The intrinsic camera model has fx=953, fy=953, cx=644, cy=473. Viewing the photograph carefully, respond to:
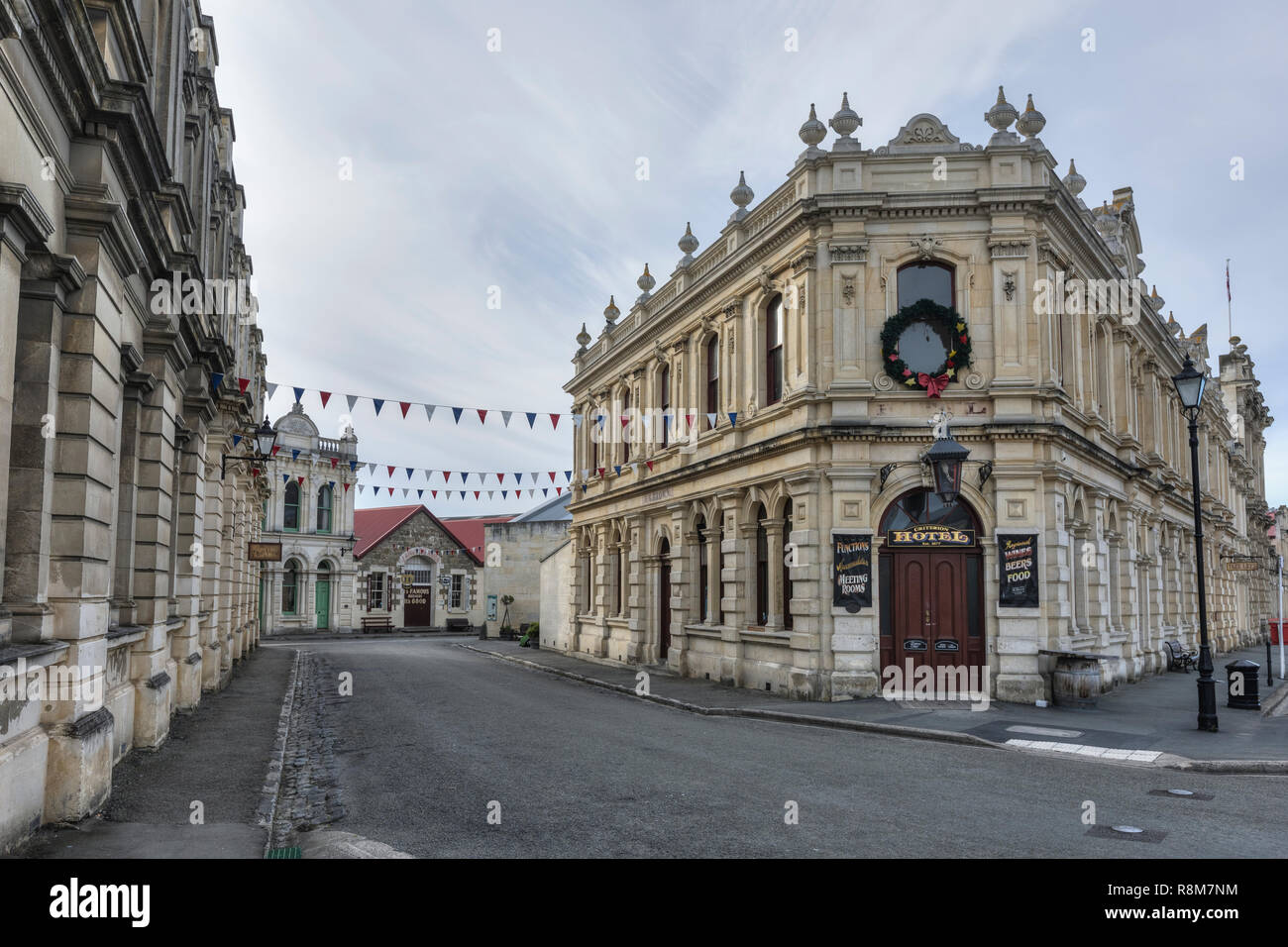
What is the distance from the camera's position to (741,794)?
9969 millimetres

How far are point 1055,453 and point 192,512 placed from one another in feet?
51.5

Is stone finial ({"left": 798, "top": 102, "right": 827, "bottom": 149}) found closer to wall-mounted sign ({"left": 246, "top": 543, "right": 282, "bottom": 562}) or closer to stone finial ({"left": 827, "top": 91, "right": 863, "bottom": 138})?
stone finial ({"left": 827, "top": 91, "right": 863, "bottom": 138})

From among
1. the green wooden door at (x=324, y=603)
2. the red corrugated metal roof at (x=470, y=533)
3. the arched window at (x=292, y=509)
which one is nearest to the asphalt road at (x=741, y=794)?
the arched window at (x=292, y=509)

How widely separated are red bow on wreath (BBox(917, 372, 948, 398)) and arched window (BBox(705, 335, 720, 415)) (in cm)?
686

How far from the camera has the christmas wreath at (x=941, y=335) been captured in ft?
61.0

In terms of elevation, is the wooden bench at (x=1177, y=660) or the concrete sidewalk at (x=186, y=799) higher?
the concrete sidewalk at (x=186, y=799)

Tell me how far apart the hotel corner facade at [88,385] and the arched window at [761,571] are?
464 inches

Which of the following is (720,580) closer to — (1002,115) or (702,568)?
(702,568)

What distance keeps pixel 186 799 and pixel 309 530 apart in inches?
1690

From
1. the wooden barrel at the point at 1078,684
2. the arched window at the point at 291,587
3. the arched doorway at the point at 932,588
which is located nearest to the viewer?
the wooden barrel at the point at 1078,684

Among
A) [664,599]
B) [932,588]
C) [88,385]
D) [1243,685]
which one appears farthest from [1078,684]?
[88,385]

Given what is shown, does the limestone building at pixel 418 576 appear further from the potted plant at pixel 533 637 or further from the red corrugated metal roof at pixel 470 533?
the potted plant at pixel 533 637
